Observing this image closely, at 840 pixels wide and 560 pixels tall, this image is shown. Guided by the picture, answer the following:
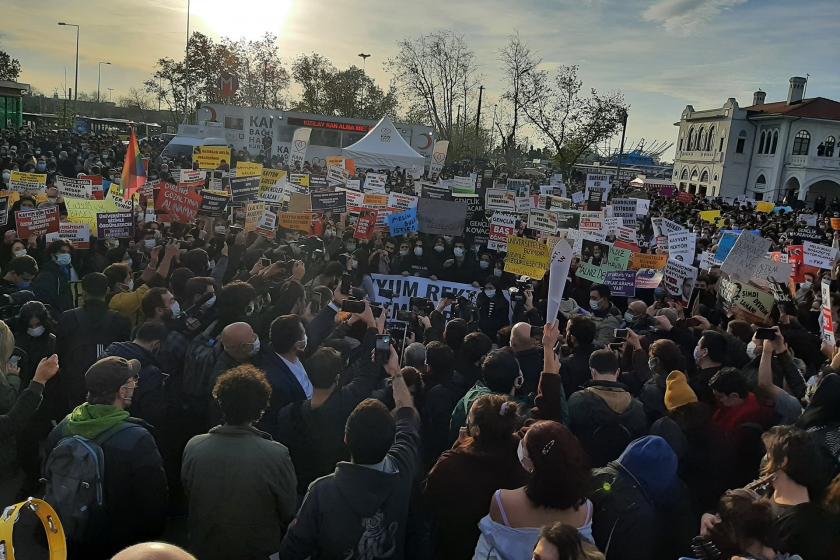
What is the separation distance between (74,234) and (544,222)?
26.9 ft

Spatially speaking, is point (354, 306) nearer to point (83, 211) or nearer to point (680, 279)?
point (680, 279)

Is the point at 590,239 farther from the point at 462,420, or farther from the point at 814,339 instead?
the point at 462,420

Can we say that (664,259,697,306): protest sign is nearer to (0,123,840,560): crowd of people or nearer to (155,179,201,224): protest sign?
(0,123,840,560): crowd of people

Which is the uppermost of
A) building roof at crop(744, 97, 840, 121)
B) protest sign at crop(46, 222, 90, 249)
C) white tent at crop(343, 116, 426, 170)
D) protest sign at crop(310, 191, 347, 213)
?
building roof at crop(744, 97, 840, 121)

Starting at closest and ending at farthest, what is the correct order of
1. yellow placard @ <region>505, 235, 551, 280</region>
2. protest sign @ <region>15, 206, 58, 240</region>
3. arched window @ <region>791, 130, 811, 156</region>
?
protest sign @ <region>15, 206, 58, 240</region> < yellow placard @ <region>505, 235, 551, 280</region> < arched window @ <region>791, 130, 811, 156</region>

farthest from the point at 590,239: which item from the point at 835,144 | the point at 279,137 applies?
the point at 835,144

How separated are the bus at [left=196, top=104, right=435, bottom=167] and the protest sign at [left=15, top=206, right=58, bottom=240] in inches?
1160

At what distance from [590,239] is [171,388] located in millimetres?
8957

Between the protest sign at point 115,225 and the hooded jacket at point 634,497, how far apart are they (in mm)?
8455

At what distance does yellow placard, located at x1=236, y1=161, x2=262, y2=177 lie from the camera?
13356 millimetres

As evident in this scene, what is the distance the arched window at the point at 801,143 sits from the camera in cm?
5804

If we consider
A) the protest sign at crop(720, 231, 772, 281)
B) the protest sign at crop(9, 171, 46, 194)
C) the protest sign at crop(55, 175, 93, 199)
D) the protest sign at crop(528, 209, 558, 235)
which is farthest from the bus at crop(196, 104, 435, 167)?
the protest sign at crop(720, 231, 772, 281)

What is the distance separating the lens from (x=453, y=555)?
322 cm

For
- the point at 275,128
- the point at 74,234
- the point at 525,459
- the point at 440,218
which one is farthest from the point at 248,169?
the point at 275,128
